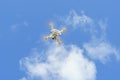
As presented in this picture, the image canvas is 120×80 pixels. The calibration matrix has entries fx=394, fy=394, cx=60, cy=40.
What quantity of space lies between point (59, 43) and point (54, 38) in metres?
2.48

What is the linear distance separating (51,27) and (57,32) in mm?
2330

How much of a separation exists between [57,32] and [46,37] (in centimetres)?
360

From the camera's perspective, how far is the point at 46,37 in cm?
11719

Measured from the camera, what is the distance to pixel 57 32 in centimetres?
11738

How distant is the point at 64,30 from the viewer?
391 ft

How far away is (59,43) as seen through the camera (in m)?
118

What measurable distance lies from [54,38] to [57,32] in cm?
201

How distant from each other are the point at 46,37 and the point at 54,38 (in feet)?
7.87

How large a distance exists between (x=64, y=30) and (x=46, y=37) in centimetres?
610

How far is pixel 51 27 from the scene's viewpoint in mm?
117438

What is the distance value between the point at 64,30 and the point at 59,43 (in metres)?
4.26
